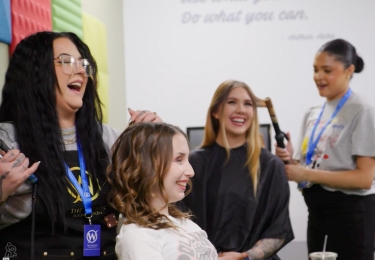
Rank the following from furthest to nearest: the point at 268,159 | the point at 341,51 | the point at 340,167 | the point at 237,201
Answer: the point at 341,51, the point at 340,167, the point at 268,159, the point at 237,201

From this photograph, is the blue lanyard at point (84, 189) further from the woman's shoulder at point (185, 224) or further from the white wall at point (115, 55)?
the white wall at point (115, 55)

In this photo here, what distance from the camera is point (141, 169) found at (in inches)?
74.1

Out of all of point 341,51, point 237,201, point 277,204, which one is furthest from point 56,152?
point 341,51

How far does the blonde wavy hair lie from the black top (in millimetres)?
1224

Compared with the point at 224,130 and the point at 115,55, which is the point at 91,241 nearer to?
the point at 224,130

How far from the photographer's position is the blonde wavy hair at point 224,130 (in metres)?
3.19

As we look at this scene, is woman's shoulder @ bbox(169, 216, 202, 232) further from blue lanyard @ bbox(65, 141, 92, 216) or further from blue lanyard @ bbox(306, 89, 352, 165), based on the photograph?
blue lanyard @ bbox(306, 89, 352, 165)

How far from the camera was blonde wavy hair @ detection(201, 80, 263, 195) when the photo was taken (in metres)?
3.19

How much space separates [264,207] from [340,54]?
3.66ft

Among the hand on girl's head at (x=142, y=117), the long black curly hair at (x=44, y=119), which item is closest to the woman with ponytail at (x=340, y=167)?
the hand on girl's head at (x=142, y=117)

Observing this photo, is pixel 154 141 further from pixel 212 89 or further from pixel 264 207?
pixel 212 89

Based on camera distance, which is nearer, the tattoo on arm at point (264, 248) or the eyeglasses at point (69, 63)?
the eyeglasses at point (69, 63)

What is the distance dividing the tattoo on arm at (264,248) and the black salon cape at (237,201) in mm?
26

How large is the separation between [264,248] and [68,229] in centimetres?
126
